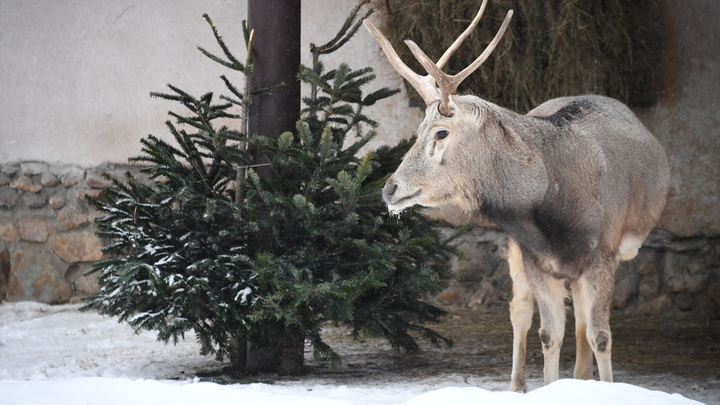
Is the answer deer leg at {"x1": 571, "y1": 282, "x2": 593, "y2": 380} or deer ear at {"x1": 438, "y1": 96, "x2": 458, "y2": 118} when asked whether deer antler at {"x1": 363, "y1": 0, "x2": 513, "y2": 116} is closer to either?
deer ear at {"x1": 438, "y1": 96, "x2": 458, "y2": 118}

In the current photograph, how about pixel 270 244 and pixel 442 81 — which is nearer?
pixel 442 81

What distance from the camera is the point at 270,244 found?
17.9ft

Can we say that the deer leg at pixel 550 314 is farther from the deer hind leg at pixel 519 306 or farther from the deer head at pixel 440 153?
the deer head at pixel 440 153

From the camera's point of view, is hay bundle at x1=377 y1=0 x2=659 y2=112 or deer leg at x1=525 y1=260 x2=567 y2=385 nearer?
deer leg at x1=525 y1=260 x2=567 y2=385

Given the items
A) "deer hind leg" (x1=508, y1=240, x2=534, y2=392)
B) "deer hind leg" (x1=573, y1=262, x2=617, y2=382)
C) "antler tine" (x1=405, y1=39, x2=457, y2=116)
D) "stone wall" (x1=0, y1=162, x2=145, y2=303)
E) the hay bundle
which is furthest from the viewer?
"stone wall" (x1=0, y1=162, x2=145, y2=303)

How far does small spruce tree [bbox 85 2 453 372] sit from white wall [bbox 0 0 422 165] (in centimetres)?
212

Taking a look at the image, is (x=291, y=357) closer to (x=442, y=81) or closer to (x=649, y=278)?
(x=442, y=81)

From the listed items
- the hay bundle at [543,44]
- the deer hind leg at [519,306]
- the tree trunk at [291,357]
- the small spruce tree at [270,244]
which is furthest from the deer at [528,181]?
the hay bundle at [543,44]

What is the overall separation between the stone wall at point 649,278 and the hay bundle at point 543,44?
122cm

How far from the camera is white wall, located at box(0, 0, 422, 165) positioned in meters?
7.58

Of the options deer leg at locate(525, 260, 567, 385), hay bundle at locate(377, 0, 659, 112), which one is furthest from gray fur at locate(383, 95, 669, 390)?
hay bundle at locate(377, 0, 659, 112)

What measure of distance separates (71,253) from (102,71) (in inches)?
A: 58.9

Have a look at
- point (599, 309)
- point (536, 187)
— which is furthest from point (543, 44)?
point (599, 309)

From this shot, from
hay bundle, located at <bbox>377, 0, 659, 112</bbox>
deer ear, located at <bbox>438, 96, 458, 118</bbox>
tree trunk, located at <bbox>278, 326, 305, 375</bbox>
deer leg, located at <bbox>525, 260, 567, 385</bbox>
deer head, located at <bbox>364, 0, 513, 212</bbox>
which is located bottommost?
tree trunk, located at <bbox>278, 326, 305, 375</bbox>
